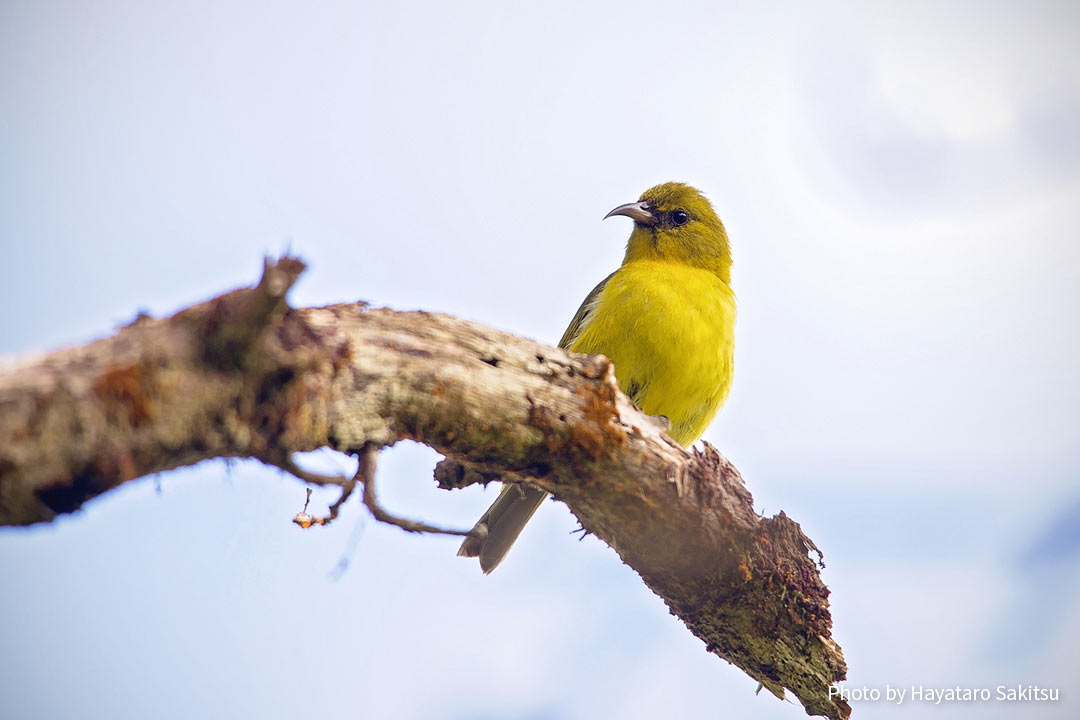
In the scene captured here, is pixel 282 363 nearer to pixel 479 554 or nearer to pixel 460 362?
pixel 460 362

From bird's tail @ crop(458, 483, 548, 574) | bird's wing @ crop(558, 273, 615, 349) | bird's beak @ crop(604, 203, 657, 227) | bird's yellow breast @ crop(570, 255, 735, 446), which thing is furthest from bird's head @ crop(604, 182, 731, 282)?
bird's tail @ crop(458, 483, 548, 574)

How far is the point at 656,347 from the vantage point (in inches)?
184

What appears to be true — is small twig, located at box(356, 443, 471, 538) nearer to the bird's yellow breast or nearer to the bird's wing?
the bird's yellow breast

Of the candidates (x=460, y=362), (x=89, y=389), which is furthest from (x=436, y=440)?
(x=89, y=389)

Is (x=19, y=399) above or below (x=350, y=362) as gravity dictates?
below

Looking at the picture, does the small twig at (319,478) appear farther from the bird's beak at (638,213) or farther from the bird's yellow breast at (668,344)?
the bird's beak at (638,213)

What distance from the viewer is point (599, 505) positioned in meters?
3.63

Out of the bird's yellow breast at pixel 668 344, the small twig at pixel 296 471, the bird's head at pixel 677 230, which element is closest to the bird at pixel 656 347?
the bird's yellow breast at pixel 668 344

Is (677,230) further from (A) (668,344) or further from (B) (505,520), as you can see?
(B) (505,520)

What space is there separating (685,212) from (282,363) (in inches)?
154

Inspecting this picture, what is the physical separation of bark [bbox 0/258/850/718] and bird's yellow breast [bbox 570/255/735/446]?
0.44 metres

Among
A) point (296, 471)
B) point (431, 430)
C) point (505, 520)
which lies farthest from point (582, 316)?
point (296, 471)

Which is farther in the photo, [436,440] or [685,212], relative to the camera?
[685,212]

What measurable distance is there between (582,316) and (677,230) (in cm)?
96
